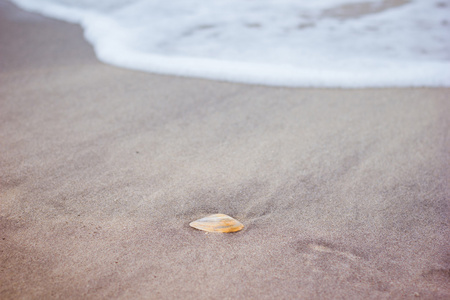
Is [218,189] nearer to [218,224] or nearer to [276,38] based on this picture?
[218,224]

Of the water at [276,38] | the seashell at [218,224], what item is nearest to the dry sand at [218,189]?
the seashell at [218,224]

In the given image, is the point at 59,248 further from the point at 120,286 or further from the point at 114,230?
the point at 120,286

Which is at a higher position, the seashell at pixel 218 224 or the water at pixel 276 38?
the water at pixel 276 38

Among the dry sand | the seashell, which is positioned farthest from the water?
the seashell

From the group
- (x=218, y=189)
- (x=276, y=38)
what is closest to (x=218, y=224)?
(x=218, y=189)

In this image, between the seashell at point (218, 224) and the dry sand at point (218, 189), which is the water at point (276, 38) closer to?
the dry sand at point (218, 189)

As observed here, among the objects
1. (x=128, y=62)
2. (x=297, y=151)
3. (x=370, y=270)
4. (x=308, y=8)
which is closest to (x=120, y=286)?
(x=370, y=270)
